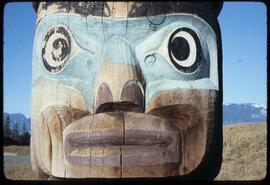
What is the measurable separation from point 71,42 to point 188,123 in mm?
862

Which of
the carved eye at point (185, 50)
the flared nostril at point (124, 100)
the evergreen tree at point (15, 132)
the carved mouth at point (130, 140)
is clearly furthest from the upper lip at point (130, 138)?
the evergreen tree at point (15, 132)

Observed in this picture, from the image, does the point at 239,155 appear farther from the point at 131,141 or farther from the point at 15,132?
the point at 131,141

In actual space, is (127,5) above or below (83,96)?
above

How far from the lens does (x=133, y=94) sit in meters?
2.76

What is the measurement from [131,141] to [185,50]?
0.63 metres

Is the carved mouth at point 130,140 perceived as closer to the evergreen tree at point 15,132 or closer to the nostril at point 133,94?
the nostril at point 133,94

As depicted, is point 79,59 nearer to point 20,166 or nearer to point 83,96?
point 83,96

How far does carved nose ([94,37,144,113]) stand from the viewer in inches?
108

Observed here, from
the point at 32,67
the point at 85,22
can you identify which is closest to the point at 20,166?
the point at 32,67

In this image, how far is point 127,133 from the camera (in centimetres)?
276

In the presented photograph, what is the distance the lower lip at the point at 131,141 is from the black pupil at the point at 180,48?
397 mm

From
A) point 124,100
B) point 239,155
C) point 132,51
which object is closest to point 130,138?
point 124,100

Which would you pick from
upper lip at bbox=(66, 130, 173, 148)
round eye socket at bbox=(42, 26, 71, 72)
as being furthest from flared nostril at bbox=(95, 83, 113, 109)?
round eye socket at bbox=(42, 26, 71, 72)

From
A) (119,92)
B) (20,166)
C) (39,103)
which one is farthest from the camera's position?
(20,166)
